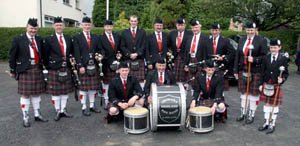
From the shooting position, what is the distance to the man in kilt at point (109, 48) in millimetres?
5465

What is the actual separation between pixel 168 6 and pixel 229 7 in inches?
157

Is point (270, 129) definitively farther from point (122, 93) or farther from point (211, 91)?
point (122, 93)

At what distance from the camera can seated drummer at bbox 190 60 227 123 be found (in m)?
4.61

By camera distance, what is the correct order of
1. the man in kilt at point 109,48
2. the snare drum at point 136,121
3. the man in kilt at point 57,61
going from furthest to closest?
1. the man in kilt at point 109,48
2. the man in kilt at point 57,61
3. the snare drum at point 136,121

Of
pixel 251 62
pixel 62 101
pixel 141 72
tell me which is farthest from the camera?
pixel 141 72

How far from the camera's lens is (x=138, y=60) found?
5.64 metres

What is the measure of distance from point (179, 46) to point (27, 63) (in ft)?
10.0

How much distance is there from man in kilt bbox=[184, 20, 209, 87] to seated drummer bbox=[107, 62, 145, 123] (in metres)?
1.28

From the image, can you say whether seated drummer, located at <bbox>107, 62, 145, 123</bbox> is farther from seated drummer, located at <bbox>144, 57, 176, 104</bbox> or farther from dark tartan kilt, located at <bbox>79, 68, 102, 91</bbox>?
dark tartan kilt, located at <bbox>79, 68, 102, 91</bbox>

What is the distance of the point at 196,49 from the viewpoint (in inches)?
211

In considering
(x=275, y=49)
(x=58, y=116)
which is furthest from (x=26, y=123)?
(x=275, y=49)

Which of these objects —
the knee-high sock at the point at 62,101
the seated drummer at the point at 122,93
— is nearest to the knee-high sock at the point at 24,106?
the knee-high sock at the point at 62,101

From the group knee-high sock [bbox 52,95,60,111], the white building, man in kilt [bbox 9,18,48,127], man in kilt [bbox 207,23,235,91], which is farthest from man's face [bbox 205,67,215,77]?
the white building

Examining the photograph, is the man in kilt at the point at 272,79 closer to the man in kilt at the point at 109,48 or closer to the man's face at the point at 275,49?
the man's face at the point at 275,49
